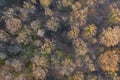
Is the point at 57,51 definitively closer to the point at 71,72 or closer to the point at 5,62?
the point at 71,72

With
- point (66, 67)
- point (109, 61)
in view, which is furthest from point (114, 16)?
point (66, 67)

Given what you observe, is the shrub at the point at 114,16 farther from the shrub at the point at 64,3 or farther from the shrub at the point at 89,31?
the shrub at the point at 64,3

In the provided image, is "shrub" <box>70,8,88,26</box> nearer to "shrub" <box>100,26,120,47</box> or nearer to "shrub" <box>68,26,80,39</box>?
"shrub" <box>68,26,80,39</box>

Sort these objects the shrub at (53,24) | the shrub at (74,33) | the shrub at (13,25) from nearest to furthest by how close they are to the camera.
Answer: the shrub at (13,25), the shrub at (53,24), the shrub at (74,33)

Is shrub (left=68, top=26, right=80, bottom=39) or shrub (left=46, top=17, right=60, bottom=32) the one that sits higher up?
shrub (left=46, top=17, right=60, bottom=32)

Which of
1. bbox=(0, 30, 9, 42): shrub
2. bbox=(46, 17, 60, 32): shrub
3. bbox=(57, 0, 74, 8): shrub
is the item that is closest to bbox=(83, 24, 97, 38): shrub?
bbox=(46, 17, 60, 32): shrub

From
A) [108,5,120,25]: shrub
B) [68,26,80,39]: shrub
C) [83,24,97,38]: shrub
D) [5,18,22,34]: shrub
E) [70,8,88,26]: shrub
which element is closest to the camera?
[5,18,22,34]: shrub

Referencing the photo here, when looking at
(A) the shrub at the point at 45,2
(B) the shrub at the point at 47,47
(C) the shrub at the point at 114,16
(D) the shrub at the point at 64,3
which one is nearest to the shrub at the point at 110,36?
(C) the shrub at the point at 114,16
